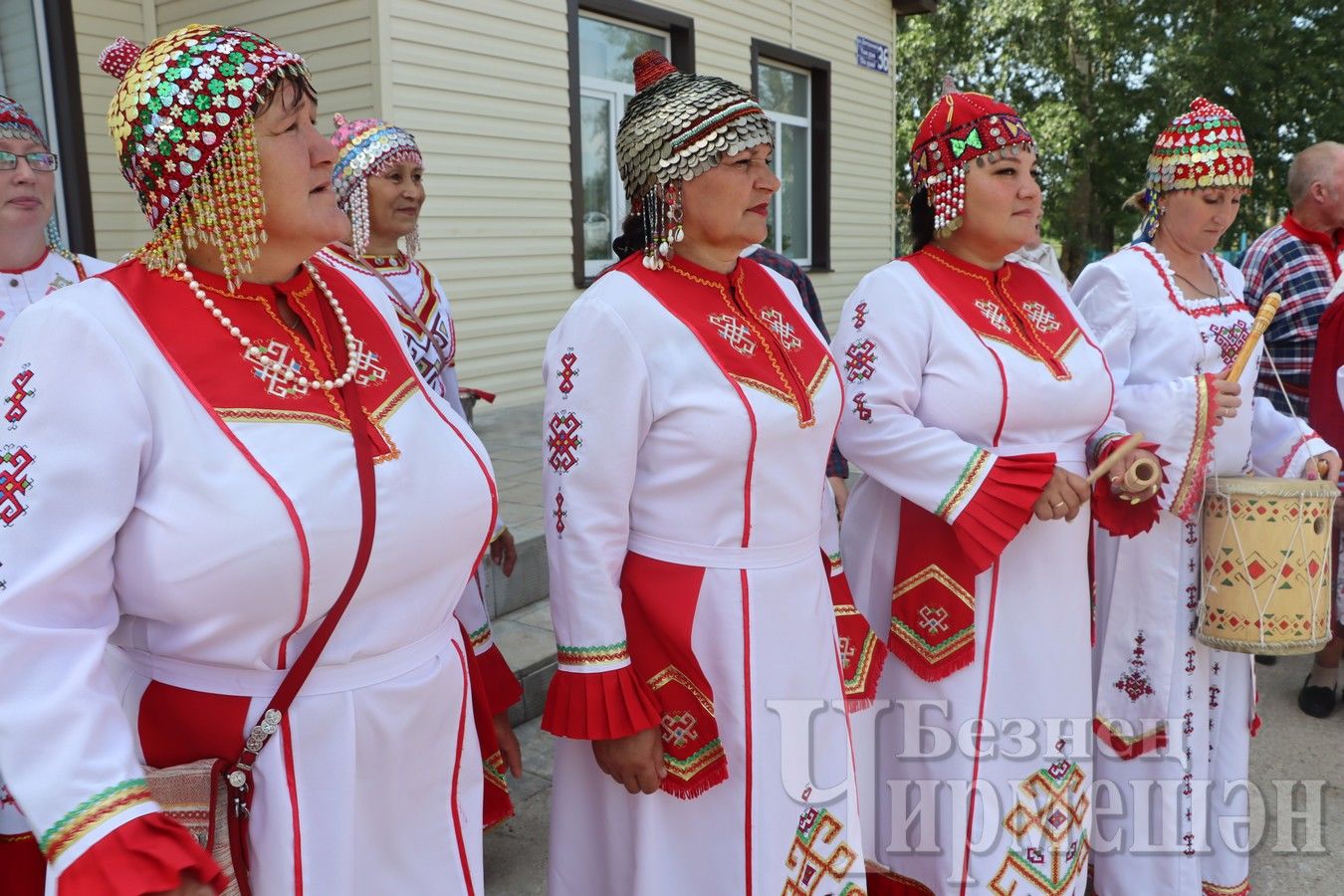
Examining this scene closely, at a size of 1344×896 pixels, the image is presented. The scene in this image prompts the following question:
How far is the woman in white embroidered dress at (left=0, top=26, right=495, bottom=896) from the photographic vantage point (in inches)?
48.0

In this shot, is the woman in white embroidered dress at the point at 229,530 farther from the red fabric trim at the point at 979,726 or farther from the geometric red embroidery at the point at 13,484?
the red fabric trim at the point at 979,726

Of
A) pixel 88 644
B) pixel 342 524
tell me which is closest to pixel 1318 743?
pixel 342 524

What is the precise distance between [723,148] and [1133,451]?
4.17 ft

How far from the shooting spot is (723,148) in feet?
6.67

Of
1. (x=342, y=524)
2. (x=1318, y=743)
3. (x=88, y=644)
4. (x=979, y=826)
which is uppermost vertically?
(x=342, y=524)

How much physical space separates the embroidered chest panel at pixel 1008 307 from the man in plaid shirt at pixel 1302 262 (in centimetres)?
246

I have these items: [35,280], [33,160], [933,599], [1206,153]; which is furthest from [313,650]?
[1206,153]

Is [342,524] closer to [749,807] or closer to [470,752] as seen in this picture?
[470,752]

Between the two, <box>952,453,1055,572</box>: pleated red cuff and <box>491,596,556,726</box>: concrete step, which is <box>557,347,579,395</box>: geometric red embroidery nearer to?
<box>952,453,1055,572</box>: pleated red cuff

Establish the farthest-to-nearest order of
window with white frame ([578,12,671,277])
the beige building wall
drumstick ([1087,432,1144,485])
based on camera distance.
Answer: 1. window with white frame ([578,12,671,277])
2. the beige building wall
3. drumstick ([1087,432,1144,485])

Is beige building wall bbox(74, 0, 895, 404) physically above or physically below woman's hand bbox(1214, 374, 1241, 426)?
above

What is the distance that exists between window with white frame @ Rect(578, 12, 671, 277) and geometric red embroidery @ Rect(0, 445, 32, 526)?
727 centimetres

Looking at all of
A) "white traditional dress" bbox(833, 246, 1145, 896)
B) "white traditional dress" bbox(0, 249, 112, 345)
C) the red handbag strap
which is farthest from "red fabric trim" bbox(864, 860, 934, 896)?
"white traditional dress" bbox(0, 249, 112, 345)

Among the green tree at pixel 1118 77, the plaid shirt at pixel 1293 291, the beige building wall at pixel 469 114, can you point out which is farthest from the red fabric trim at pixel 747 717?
the green tree at pixel 1118 77
